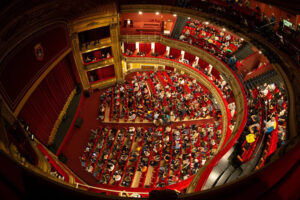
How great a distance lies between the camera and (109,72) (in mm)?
20562

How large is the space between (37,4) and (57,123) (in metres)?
7.92

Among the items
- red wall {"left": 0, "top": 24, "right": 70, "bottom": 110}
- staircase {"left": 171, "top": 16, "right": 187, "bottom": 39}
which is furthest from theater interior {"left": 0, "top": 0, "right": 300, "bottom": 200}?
staircase {"left": 171, "top": 16, "right": 187, "bottom": 39}

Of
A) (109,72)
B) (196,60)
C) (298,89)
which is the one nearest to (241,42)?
(196,60)

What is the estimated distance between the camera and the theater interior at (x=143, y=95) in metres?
10.1

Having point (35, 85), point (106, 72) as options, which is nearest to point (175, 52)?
point (106, 72)

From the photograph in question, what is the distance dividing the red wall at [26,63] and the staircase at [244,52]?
13423 millimetres

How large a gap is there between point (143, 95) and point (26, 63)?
10063 mm

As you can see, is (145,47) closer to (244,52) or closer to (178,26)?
(178,26)

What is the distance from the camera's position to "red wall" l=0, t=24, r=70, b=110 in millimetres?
10273

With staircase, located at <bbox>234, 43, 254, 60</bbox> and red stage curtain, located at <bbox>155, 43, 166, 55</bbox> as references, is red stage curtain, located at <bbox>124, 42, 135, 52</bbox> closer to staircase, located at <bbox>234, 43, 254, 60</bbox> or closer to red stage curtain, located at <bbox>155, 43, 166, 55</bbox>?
red stage curtain, located at <bbox>155, 43, 166, 55</bbox>

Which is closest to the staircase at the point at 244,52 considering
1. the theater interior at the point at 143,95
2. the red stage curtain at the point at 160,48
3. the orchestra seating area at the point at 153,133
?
the theater interior at the point at 143,95

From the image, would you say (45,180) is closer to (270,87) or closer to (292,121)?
(292,121)

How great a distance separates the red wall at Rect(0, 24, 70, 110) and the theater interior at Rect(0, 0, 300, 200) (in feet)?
0.21

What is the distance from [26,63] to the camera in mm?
11594
